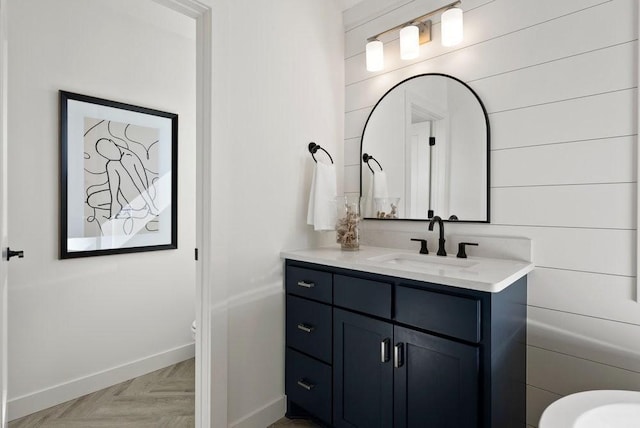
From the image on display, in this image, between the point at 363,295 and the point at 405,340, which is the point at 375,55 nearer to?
the point at 363,295

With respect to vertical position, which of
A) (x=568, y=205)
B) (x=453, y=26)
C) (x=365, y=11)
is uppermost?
(x=365, y=11)

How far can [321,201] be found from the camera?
2061 mm

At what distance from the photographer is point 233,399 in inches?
70.8

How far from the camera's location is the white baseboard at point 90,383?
79.4 inches

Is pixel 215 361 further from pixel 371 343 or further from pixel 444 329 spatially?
pixel 444 329

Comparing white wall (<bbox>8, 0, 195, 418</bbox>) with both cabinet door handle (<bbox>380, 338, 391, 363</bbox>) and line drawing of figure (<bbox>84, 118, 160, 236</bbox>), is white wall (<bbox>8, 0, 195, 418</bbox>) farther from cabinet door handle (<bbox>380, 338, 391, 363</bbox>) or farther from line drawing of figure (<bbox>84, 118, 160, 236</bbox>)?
cabinet door handle (<bbox>380, 338, 391, 363</bbox>)

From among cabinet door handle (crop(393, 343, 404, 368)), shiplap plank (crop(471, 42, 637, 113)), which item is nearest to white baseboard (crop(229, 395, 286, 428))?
cabinet door handle (crop(393, 343, 404, 368))

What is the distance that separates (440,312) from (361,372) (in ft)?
1.65

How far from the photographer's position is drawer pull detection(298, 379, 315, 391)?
73.5 inches

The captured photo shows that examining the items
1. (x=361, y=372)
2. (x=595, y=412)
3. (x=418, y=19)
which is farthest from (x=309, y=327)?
(x=418, y=19)

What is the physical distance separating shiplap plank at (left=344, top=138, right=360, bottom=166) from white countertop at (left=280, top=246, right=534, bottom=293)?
1.89ft

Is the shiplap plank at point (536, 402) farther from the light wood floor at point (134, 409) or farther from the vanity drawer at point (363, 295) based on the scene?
the light wood floor at point (134, 409)

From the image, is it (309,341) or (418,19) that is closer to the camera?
(309,341)

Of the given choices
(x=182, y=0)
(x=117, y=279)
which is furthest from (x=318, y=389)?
(x=182, y=0)
